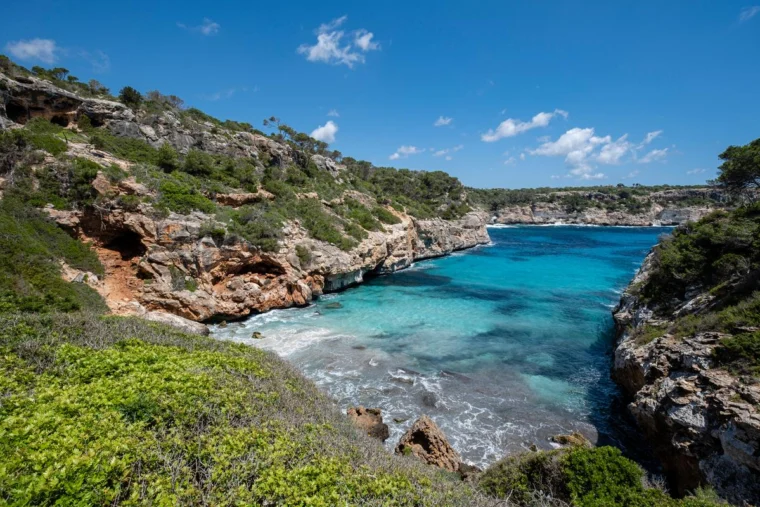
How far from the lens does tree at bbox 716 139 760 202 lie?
1911 centimetres

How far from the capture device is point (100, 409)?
5.08m

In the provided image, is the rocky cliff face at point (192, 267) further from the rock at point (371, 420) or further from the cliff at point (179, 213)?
the rock at point (371, 420)

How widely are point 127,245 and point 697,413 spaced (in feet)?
84.9

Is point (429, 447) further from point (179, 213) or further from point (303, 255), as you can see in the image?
point (179, 213)

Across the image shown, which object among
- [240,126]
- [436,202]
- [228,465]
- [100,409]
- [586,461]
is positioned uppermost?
[240,126]

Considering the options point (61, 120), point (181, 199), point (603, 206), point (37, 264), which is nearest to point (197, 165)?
point (181, 199)

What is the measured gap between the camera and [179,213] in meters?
20.5

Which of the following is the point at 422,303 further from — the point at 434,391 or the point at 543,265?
the point at 543,265

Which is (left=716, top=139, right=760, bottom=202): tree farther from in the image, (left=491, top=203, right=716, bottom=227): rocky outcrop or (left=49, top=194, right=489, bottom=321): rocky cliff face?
(left=491, top=203, right=716, bottom=227): rocky outcrop

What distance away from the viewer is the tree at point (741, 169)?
19109 millimetres

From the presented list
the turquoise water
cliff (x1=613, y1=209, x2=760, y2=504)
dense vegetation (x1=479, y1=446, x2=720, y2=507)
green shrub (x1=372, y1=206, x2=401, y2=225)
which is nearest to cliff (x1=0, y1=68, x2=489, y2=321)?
the turquoise water

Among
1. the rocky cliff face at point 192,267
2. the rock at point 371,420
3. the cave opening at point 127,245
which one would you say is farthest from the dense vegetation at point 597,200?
the rock at point 371,420

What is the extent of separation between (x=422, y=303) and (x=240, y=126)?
3592 cm

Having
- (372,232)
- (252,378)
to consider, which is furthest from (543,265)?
(252,378)
